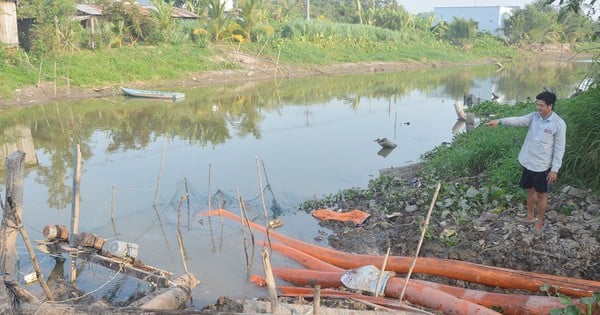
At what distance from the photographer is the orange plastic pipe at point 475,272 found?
443cm

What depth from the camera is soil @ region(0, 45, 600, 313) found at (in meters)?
5.19

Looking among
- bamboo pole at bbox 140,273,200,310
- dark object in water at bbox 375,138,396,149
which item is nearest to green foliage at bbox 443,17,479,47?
dark object in water at bbox 375,138,396,149

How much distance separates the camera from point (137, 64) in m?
22.8

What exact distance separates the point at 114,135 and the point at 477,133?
963cm

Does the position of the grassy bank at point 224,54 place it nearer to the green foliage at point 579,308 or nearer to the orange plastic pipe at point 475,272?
the orange plastic pipe at point 475,272

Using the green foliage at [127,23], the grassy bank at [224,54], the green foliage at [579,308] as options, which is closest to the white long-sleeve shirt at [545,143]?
the green foliage at [579,308]

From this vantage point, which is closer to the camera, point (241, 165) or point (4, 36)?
point (241, 165)

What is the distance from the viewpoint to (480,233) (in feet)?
20.0

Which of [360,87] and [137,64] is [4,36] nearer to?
[137,64]

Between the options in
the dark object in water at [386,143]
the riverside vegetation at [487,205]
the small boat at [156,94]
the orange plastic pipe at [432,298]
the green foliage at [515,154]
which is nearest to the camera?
the orange plastic pipe at [432,298]

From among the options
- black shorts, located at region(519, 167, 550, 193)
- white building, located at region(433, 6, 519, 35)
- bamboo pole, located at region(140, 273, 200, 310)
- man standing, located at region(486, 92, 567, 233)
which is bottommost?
bamboo pole, located at region(140, 273, 200, 310)

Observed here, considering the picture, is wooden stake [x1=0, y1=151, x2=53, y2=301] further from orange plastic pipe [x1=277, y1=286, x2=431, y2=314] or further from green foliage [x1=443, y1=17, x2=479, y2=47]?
green foliage [x1=443, y1=17, x2=479, y2=47]

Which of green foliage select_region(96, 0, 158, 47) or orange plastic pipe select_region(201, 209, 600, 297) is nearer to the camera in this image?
orange plastic pipe select_region(201, 209, 600, 297)

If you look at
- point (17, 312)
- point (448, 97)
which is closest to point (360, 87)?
point (448, 97)
